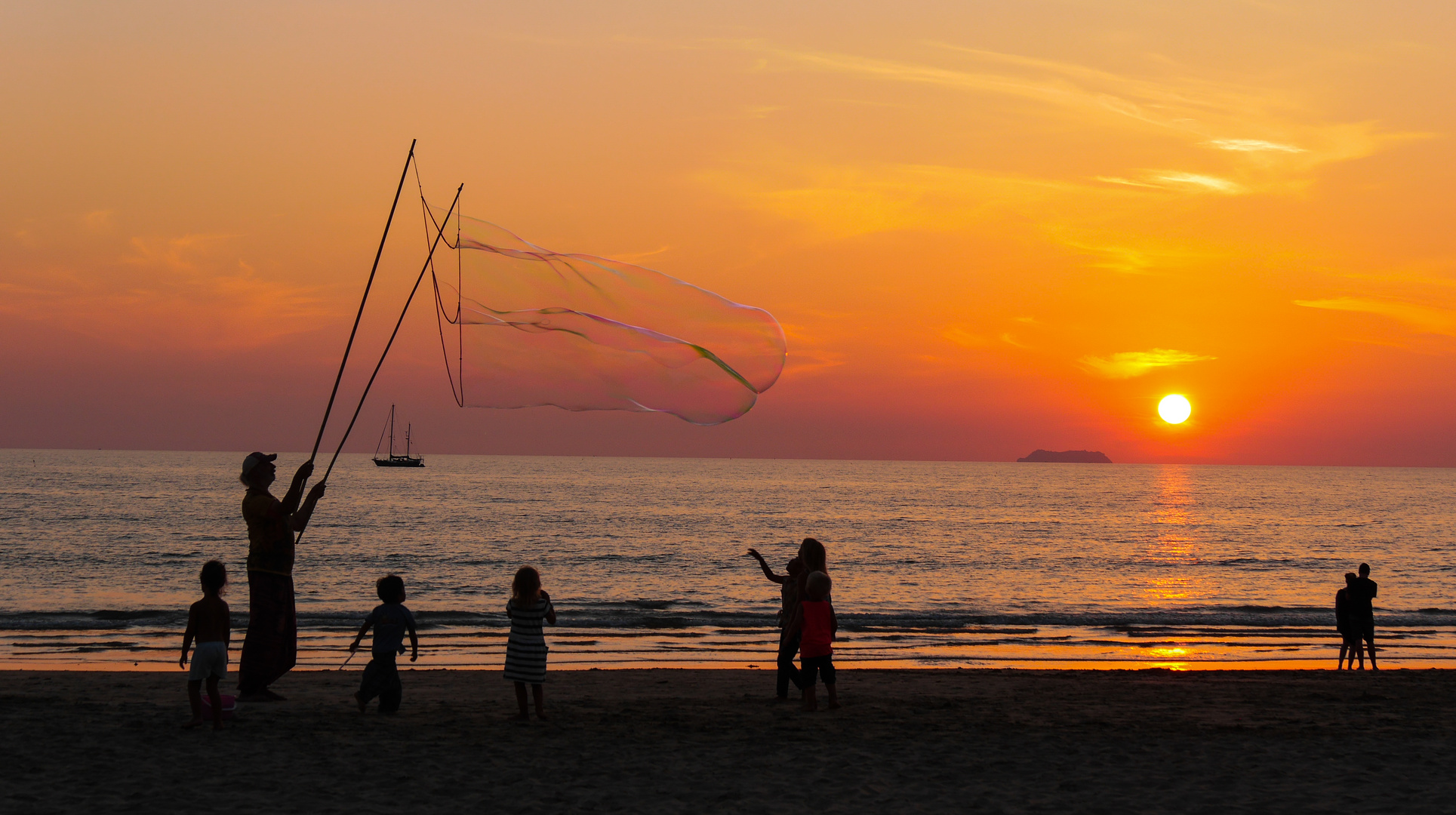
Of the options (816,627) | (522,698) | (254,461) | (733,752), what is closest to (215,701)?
(254,461)

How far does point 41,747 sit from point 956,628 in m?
19.3

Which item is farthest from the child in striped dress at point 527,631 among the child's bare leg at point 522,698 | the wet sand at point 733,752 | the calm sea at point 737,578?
the calm sea at point 737,578

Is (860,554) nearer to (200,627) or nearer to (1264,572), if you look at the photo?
(1264,572)

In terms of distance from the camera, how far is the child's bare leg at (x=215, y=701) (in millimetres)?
9055

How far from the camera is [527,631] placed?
32.4 feet

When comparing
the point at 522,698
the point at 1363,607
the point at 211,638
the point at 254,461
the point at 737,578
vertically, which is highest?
the point at 254,461

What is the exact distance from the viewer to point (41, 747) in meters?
8.43

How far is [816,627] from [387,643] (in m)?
4.16

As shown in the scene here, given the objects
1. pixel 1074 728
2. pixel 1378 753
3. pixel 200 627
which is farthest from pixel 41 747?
pixel 1378 753

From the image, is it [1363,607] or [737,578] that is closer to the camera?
[1363,607]

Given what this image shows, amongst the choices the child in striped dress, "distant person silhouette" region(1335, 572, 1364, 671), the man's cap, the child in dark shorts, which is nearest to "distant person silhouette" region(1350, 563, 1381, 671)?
"distant person silhouette" region(1335, 572, 1364, 671)

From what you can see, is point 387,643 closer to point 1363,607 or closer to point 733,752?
point 733,752

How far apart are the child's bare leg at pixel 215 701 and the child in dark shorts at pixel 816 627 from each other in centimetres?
536

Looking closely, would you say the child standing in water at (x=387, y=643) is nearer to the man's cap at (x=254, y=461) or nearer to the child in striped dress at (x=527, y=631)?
the child in striped dress at (x=527, y=631)
